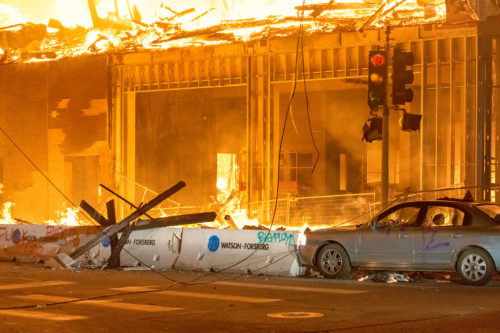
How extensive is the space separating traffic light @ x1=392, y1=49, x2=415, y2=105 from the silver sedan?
2409mm

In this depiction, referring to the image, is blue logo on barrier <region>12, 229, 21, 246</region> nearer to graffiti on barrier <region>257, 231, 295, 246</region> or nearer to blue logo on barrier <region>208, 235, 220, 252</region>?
blue logo on barrier <region>208, 235, 220, 252</region>

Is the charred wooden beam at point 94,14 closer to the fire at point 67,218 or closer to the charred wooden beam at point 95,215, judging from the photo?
the fire at point 67,218

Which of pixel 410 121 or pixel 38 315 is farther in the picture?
pixel 410 121

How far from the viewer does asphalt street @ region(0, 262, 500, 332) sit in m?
10.5

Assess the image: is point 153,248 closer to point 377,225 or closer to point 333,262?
point 333,262

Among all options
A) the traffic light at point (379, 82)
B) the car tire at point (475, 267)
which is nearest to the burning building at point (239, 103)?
the traffic light at point (379, 82)

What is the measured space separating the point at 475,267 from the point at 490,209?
3.65 ft

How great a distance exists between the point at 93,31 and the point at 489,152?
13.2 metres

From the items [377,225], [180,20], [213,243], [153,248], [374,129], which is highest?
[180,20]

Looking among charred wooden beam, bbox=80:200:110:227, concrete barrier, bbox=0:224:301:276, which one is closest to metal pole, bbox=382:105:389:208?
concrete barrier, bbox=0:224:301:276

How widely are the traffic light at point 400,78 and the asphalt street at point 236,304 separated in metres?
3.61

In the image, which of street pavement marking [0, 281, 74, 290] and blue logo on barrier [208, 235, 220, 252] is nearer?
street pavement marking [0, 281, 74, 290]

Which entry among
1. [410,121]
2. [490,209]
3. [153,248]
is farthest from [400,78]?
[153,248]

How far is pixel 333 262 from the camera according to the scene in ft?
54.7
